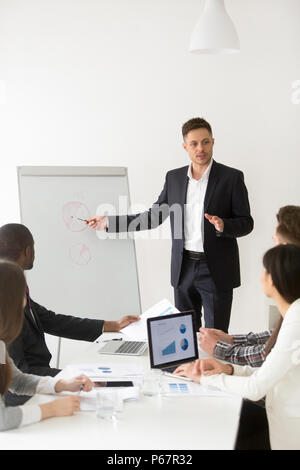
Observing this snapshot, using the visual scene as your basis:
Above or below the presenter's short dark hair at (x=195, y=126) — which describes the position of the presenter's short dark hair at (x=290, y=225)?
below

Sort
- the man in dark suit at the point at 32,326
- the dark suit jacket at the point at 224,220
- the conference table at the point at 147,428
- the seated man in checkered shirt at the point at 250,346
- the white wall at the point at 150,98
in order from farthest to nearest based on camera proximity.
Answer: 1. the white wall at the point at 150,98
2. the dark suit jacket at the point at 224,220
3. the man in dark suit at the point at 32,326
4. the seated man in checkered shirt at the point at 250,346
5. the conference table at the point at 147,428

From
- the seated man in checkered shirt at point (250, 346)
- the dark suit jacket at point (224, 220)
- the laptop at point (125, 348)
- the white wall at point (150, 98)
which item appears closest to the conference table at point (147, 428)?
the seated man in checkered shirt at point (250, 346)

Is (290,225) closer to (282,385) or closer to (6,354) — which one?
(282,385)

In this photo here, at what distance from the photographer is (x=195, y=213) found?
3.39m

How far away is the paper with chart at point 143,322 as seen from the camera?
238 centimetres

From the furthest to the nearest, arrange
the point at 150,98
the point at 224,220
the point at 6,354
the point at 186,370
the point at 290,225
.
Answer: the point at 150,98 < the point at 224,220 < the point at 290,225 < the point at 186,370 < the point at 6,354

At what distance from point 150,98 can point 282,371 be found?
2.77 meters

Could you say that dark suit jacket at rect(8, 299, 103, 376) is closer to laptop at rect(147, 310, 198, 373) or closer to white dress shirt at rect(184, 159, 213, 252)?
laptop at rect(147, 310, 198, 373)

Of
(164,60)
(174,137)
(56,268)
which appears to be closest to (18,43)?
(164,60)

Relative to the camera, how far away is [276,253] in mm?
1842

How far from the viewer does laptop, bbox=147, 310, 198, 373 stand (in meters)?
→ 2.01

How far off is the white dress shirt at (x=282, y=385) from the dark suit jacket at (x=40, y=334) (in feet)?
2.91

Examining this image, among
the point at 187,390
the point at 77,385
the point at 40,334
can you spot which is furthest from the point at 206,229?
the point at 77,385

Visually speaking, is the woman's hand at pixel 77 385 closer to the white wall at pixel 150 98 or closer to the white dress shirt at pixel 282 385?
the white dress shirt at pixel 282 385
